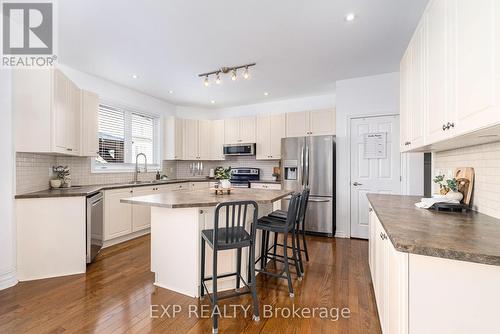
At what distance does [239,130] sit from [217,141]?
64 cm

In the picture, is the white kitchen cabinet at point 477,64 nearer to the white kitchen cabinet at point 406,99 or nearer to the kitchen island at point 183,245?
the white kitchen cabinet at point 406,99

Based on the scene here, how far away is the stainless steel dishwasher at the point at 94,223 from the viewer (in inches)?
109

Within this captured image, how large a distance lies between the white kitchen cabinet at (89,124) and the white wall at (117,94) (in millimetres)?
445

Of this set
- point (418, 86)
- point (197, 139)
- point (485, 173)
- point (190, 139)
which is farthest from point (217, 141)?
Answer: point (485, 173)

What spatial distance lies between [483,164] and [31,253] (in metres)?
4.11

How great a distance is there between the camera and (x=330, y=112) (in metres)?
4.36

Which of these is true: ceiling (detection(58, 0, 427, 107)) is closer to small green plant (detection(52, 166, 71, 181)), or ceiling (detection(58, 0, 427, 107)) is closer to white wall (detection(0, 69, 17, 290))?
white wall (detection(0, 69, 17, 290))

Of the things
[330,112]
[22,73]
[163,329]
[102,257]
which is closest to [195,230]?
[163,329]

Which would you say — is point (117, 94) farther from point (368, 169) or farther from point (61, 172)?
point (368, 169)

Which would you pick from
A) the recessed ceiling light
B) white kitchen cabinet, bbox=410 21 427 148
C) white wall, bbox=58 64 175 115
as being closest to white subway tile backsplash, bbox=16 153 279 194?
white wall, bbox=58 64 175 115

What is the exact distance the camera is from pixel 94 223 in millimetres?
2924

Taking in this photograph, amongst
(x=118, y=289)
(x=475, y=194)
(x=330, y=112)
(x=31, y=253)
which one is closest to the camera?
(x=475, y=194)

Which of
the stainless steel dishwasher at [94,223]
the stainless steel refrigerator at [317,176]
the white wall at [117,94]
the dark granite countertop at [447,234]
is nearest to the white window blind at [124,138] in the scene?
the white wall at [117,94]

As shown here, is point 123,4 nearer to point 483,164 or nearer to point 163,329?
point 163,329
